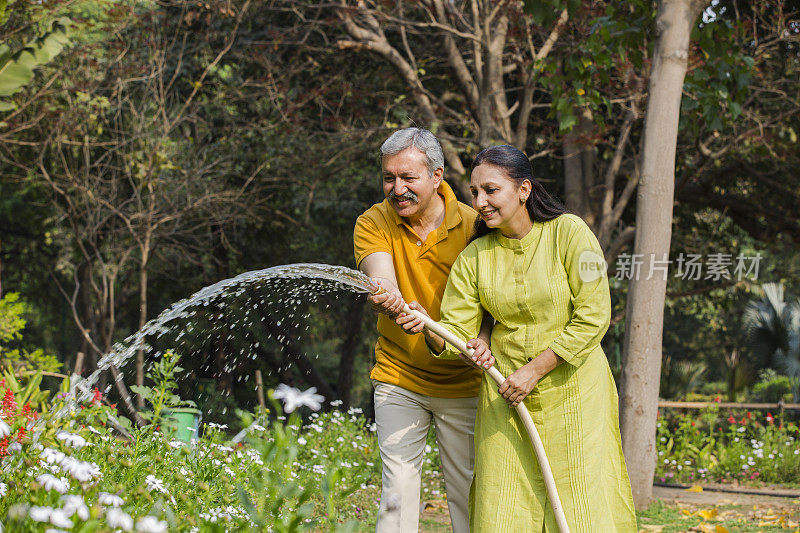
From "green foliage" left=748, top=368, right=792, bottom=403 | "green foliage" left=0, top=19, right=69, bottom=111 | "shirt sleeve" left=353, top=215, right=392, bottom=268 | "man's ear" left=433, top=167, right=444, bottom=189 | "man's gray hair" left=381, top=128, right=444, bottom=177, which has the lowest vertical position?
"green foliage" left=748, top=368, right=792, bottom=403

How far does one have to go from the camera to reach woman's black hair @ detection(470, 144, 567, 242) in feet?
10.5

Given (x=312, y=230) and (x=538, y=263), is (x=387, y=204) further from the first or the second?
(x=312, y=230)

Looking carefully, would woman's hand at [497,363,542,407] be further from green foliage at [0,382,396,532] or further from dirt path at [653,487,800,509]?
dirt path at [653,487,800,509]

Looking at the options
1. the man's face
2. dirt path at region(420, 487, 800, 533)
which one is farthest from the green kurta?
dirt path at region(420, 487, 800, 533)

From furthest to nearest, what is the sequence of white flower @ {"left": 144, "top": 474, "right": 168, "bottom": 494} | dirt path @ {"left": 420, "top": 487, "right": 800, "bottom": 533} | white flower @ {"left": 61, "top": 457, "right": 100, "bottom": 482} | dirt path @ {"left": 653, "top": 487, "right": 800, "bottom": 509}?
1. dirt path @ {"left": 653, "top": 487, "right": 800, "bottom": 509}
2. dirt path @ {"left": 420, "top": 487, "right": 800, "bottom": 533}
3. white flower @ {"left": 144, "top": 474, "right": 168, "bottom": 494}
4. white flower @ {"left": 61, "top": 457, "right": 100, "bottom": 482}

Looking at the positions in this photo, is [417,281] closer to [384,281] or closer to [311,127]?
[384,281]

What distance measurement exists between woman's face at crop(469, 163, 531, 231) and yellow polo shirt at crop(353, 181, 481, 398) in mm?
406

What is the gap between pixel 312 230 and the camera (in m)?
13.1

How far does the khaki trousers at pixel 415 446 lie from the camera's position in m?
3.43

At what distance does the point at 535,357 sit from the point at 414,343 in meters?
0.55

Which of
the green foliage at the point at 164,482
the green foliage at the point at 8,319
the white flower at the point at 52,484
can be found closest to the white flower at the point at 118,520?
the green foliage at the point at 164,482

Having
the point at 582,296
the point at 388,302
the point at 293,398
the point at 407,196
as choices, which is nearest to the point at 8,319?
the point at 407,196

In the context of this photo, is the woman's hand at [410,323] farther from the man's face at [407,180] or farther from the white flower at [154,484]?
the white flower at [154,484]

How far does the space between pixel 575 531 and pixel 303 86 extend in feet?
29.6
